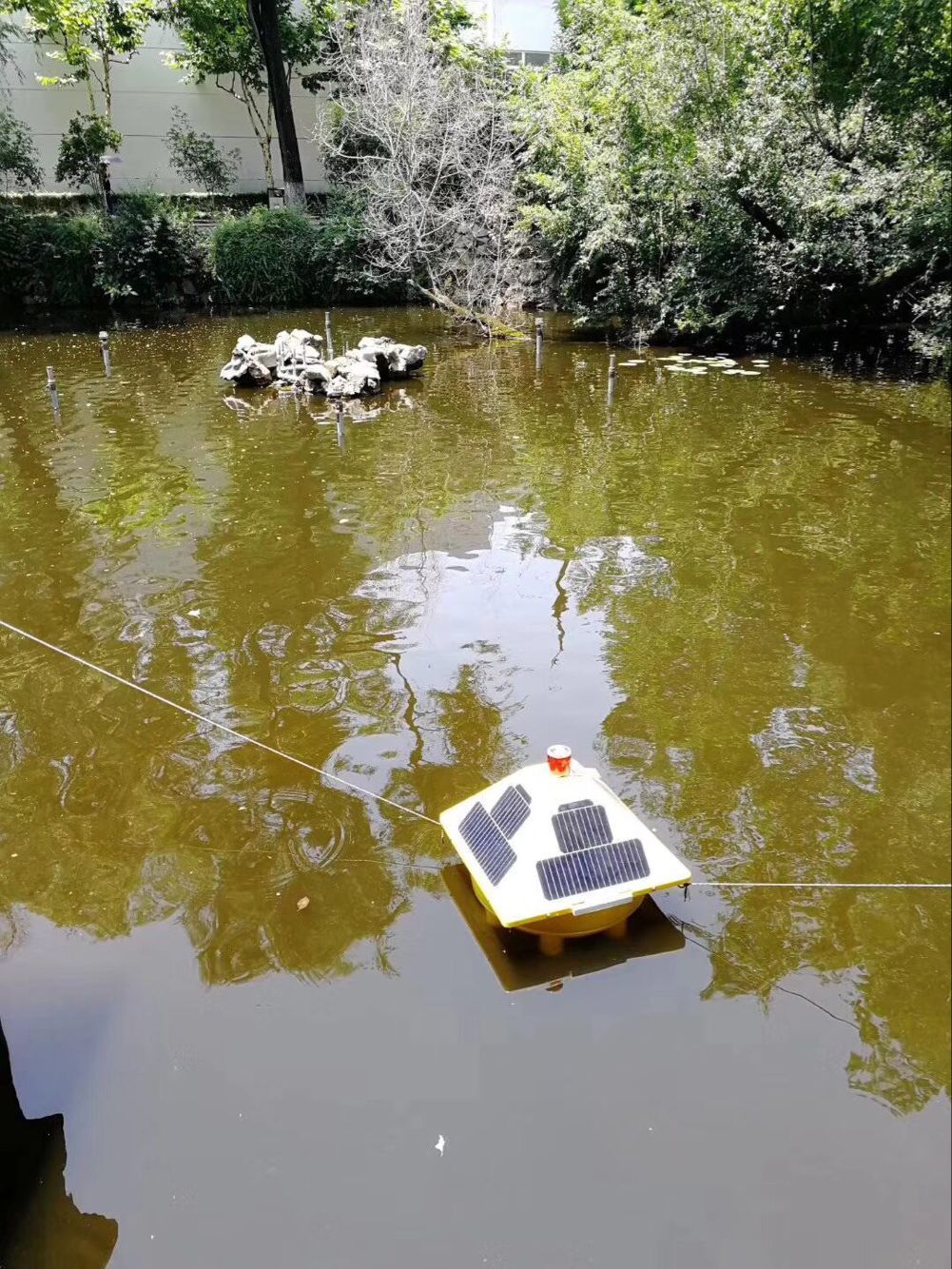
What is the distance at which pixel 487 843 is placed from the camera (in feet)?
14.3

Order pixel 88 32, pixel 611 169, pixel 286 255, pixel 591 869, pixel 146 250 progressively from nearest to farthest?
pixel 591 869 → pixel 611 169 → pixel 146 250 → pixel 286 255 → pixel 88 32

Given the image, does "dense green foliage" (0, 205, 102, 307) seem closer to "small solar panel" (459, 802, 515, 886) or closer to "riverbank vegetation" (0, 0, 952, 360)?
"riverbank vegetation" (0, 0, 952, 360)

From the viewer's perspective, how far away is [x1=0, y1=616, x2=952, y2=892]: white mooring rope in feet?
14.7

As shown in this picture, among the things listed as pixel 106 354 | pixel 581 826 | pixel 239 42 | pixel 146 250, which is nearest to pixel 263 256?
pixel 146 250

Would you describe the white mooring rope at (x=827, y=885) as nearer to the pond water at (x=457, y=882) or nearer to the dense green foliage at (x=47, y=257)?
the pond water at (x=457, y=882)

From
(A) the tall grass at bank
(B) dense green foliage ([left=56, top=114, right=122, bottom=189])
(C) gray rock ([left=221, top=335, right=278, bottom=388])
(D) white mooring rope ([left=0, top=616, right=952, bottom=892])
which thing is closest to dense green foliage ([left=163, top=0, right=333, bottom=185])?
(B) dense green foliage ([left=56, top=114, right=122, bottom=189])

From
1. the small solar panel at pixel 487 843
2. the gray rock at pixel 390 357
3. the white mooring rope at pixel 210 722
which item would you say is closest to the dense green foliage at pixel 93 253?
the gray rock at pixel 390 357

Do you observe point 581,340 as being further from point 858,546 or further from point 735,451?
point 858,546

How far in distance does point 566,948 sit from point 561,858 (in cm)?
46

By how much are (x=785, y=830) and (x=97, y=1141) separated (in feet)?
11.5

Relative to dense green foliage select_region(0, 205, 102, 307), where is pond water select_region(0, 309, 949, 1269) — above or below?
below

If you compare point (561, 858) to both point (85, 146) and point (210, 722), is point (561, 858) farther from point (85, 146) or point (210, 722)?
point (85, 146)

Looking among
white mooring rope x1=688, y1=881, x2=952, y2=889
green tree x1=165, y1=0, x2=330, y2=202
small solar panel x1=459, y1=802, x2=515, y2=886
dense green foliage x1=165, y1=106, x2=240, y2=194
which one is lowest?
white mooring rope x1=688, y1=881, x2=952, y2=889

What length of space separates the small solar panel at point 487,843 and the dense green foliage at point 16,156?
87.8 ft
